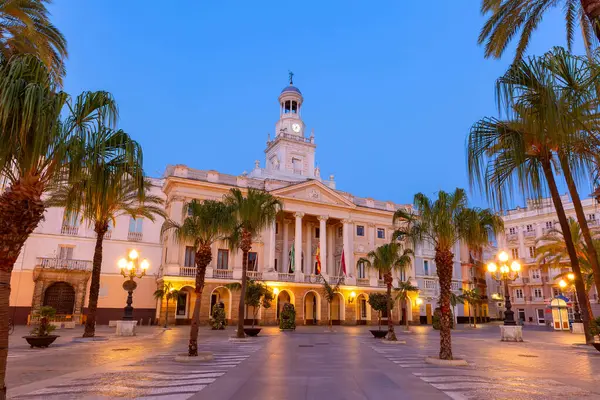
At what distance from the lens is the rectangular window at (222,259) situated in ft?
147

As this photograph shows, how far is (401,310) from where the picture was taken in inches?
2073

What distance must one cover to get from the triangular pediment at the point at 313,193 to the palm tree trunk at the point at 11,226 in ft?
128

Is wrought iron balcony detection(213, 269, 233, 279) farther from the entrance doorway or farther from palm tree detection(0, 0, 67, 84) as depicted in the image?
palm tree detection(0, 0, 67, 84)

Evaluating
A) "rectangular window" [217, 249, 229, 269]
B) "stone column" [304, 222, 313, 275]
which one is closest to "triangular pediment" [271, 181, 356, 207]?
"stone column" [304, 222, 313, 275]

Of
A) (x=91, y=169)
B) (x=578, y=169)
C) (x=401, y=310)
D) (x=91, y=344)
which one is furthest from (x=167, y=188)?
(x=578, y=169)

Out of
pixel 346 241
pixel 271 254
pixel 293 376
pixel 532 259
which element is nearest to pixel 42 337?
pixel 293 376

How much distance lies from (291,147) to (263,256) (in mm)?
17403

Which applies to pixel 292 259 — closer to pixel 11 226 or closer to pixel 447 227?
pixel 447 227

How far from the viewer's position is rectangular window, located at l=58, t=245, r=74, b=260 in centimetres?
4025

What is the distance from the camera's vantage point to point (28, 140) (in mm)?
6953

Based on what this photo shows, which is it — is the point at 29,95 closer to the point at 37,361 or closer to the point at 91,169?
the point at 91,169

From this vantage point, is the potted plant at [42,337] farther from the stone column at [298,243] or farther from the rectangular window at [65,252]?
the stone column at [298,243]

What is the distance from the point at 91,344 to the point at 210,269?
21.6m

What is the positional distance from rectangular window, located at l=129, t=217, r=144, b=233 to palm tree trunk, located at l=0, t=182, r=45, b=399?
38481 millimetres
